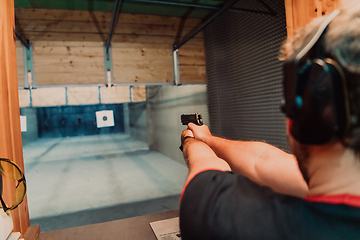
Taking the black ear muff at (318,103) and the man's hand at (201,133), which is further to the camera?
the man's hand at (201,133)

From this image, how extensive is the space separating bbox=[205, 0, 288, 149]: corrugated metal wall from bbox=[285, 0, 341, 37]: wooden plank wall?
4.74 feet

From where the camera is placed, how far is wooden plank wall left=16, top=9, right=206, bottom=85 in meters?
2.95

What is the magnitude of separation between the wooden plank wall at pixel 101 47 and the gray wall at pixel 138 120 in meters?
3.40

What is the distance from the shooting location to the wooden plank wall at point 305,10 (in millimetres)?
833

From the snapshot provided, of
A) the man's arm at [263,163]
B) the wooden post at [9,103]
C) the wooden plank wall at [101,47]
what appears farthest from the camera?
the wooden plank wall at [101,47]

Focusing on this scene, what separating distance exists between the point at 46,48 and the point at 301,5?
3067 millimetres

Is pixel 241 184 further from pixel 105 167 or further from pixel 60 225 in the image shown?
pixel 105 167

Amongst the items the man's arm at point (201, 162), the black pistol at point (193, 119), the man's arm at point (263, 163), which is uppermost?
the black pistol at point (193, 119)

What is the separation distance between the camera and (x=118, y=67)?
318 centimetres

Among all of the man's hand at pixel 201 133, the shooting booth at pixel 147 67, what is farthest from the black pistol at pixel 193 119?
the shooting booth at pixel 147 67

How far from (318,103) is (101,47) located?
329cm

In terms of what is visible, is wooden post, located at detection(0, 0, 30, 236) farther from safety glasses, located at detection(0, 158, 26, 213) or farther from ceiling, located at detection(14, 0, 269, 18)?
ceiling, located at detection(14, 0, 269, 18)

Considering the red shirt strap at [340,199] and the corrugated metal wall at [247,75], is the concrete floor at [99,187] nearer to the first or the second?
the corrugated metal wall at [247,75]

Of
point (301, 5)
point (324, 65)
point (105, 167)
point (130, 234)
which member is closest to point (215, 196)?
point (324, 65)
